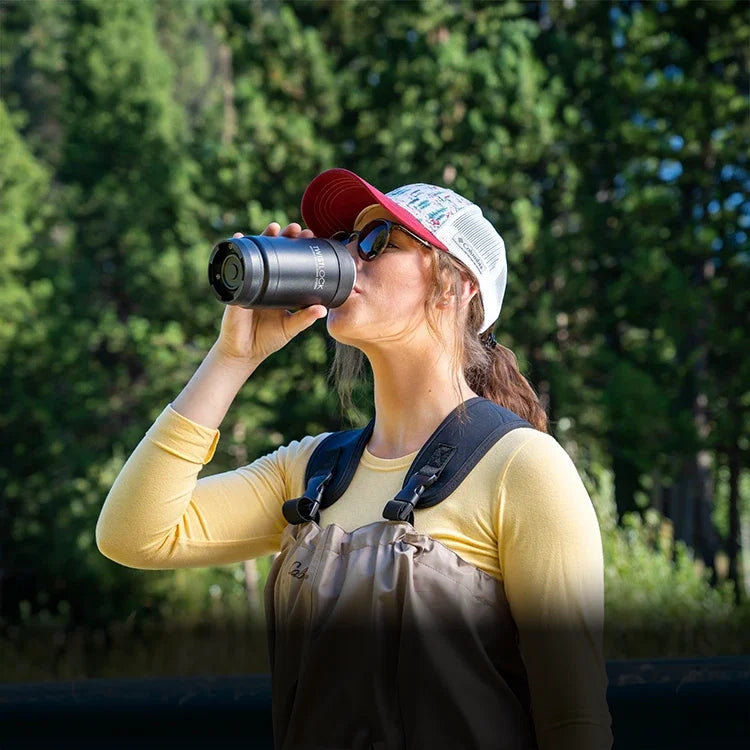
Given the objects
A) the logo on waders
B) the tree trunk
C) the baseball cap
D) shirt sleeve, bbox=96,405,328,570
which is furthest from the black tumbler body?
the tree trunk

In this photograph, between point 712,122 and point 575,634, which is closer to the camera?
point 575,634

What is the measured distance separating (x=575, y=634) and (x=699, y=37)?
11.0 metres

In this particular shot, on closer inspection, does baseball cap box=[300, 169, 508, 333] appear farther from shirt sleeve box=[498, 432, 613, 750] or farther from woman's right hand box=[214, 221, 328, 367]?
shirt sleeve box=[498, 432, 613, 750]

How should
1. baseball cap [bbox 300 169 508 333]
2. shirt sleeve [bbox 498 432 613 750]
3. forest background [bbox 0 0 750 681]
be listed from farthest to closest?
forest background [bbox 0 0 750 681] < baseball cap [bbox 300 169 508 333] < shirt sleeve [bbox 498 432 613 750]

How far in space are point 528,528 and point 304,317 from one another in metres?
0.47

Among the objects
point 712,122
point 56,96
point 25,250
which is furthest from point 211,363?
point 56,96

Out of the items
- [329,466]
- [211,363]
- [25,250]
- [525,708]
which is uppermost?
[25,250]

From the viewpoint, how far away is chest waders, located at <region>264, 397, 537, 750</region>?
1380 mm

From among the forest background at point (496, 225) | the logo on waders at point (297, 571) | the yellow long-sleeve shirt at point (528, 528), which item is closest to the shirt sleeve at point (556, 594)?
the yellow long-sleeve shirt at point (528, 528)

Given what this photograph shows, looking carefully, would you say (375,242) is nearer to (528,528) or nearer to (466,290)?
(466,290)

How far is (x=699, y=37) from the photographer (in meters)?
11.3

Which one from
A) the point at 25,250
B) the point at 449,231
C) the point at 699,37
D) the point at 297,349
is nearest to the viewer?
the point at 449,231

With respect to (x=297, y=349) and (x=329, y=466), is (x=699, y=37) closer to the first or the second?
(x=297, y=349)

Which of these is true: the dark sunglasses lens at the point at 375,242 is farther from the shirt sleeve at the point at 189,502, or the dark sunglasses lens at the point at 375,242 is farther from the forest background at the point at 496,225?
the forest background at the point at 496,225
